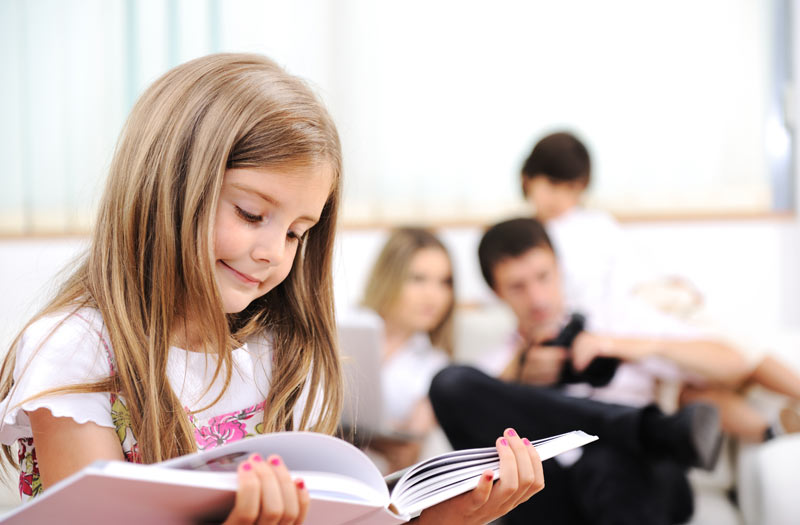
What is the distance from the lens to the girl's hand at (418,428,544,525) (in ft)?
2.26

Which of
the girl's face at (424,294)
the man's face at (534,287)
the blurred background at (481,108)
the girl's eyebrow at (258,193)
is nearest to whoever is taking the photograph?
the girl's eyebrow at (258,193)

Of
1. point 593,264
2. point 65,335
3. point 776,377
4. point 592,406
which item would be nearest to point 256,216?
point 65,335

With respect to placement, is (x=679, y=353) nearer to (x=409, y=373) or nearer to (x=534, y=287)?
(x=534, y=287)

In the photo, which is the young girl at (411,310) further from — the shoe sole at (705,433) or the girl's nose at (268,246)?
the girl's nose at (268,246)

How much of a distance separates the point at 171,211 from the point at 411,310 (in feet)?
4.49

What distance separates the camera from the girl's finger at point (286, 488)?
0.55 m

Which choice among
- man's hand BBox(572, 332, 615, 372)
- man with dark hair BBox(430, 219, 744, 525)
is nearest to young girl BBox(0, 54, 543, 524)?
man with dark hair BBox(430, 219, 744, 525)

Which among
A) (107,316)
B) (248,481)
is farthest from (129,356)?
(248,481)

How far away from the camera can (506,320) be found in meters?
2.01

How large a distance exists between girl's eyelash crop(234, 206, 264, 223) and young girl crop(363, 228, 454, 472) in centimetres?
125

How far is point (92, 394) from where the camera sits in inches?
27.4

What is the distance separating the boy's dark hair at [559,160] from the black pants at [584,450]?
805 mm

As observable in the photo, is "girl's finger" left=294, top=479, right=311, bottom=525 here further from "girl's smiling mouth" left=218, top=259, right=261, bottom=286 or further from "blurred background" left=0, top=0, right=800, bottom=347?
"blurred background" left=0, top=0, right=800, bottom=347

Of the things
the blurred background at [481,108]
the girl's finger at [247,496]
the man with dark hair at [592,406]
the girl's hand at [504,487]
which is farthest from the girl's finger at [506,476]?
the blurred background at [481,108]
